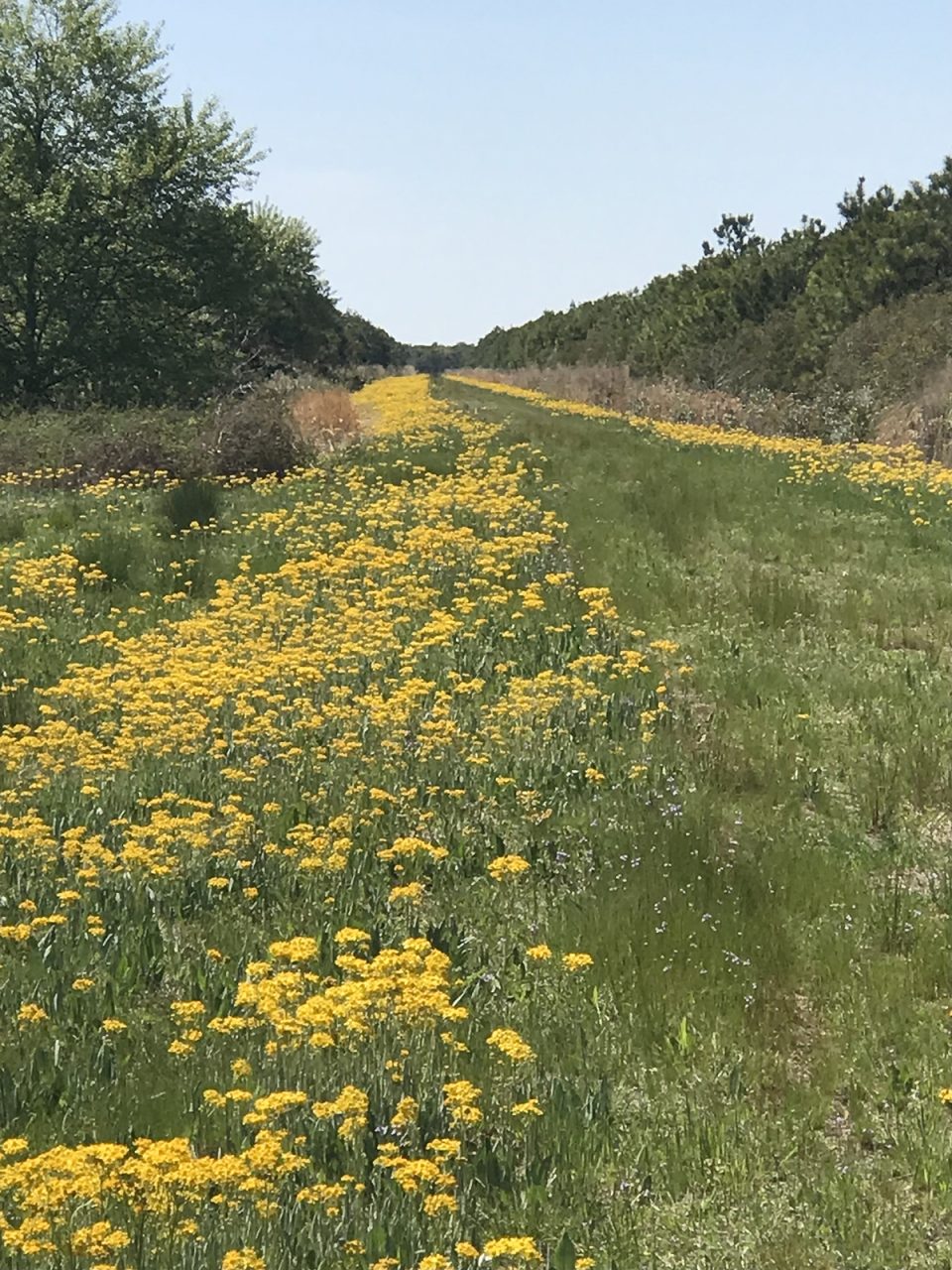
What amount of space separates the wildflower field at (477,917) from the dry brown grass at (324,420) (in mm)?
8538

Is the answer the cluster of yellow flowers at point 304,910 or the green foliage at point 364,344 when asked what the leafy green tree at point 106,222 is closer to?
the cluster of yellow flowers at point 304,910

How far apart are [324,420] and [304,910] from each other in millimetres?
16276

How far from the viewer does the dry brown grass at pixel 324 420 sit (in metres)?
19.0

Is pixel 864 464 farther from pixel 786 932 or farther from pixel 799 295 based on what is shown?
pixel 799 295

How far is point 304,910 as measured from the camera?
500cm

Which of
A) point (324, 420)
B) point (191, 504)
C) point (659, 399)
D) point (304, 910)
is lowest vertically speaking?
point (304, 910)

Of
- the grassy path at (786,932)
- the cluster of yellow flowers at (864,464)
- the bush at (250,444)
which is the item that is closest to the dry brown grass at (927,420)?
the cluster of yellow flowers at (864,464)

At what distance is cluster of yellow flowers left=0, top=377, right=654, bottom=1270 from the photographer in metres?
2.94

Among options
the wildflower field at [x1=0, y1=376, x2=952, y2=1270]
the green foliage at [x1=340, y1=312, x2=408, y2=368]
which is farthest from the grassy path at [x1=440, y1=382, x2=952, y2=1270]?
the green foliage at [x1=340, y1=312, x2=408, y2=368]

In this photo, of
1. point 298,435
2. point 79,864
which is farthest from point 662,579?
point 298,435

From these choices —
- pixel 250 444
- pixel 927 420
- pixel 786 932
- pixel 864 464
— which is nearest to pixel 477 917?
pixel 786 932

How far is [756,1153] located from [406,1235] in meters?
1.13

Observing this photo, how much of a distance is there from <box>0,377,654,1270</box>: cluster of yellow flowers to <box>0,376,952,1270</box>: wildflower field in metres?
0.02

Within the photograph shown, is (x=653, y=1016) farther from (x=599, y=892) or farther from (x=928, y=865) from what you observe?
(x=928, y=865)
